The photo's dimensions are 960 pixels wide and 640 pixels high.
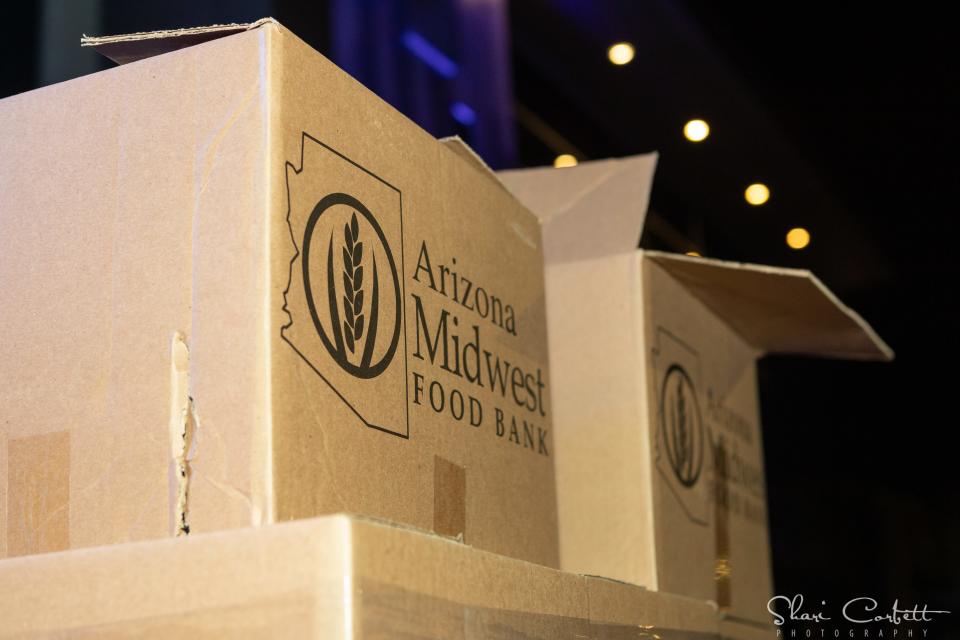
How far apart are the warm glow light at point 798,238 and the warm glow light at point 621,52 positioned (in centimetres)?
44

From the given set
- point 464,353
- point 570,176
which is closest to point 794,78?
point 570,176

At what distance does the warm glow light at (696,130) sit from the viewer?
2.09m

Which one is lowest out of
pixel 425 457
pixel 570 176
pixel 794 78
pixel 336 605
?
pixel 336 605

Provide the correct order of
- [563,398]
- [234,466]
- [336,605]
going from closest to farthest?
[336,605] < [234,466] < [563,398]

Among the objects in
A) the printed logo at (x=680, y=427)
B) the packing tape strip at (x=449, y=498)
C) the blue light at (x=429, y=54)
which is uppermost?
the blue light at (x=429, y=54)

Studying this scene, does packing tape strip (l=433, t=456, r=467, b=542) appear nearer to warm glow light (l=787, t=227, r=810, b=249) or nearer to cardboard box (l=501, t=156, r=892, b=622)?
cardboard box (l=501, t=156, r=892, b=622)

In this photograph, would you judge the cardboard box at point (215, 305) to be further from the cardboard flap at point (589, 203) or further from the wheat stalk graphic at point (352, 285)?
the cardboard flap at point (589, 203)

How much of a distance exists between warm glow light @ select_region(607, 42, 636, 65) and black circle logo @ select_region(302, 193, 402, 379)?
4.63ft

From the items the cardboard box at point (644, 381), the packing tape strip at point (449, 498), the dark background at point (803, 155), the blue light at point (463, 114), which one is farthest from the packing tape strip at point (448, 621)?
the blue light at point (463, 114)

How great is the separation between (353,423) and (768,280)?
67 cm

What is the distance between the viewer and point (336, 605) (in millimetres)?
570

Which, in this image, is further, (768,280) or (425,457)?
(768,280)

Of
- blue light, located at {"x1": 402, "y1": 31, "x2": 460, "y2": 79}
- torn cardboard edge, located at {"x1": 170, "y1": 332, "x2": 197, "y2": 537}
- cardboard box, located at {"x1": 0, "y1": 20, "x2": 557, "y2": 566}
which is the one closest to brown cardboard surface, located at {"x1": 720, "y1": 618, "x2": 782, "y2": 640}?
cardboard box, located at {"x1": 0, "y1": 20, "x2": 557, "y2": 566}

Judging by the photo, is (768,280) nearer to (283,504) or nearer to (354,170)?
(354,170)
